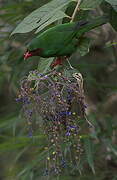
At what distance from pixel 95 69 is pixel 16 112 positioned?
51cm

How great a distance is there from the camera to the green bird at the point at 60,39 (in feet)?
3.98

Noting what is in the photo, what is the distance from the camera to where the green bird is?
1.21m

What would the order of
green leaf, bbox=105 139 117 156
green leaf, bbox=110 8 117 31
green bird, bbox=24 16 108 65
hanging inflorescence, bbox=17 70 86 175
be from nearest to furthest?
hanging inflorescence, bbox=17 70 86 175 → green bird, bbox=24 16 108 65 → green leaf, bbox=110 8 117 31 → green leaf, bbox=105 139 117 156

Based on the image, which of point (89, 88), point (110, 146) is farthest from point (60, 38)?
point (89, 88)

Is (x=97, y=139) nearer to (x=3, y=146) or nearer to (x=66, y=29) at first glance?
(x=3, y=146)

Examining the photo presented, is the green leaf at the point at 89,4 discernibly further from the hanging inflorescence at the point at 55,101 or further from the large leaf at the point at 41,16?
the hanging inflorescence at the point at 55,101

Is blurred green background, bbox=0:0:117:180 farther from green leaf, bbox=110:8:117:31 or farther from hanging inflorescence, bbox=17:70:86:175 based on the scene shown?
hanging inflorescence, bbox=17:70:86:175

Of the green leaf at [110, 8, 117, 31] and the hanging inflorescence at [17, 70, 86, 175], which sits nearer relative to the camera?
the hanging inflorescence at [17, 70, 86, 175]

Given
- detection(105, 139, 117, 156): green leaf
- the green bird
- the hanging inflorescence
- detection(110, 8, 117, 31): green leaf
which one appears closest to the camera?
the hanging inflorescence

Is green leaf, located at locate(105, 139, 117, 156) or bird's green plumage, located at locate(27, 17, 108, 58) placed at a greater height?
bird's green plumage, located at locate(27, 17, 108, 58)

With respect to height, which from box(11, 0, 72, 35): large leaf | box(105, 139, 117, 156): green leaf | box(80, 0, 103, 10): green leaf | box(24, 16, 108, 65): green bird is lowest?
box(105, 139, 117, 156): green leaf

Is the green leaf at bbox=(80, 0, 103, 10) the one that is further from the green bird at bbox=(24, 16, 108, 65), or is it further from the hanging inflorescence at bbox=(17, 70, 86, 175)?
the hanging inflorescence at bbox=(17, 70, 86, 175)

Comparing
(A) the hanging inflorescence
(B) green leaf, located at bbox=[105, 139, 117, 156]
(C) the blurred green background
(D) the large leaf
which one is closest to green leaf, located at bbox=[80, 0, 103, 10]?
(D) the large leaf

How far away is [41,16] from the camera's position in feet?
4.09
